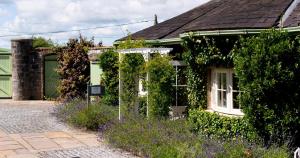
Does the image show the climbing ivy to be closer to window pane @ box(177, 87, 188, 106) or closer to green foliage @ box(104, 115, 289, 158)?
window pane @ box(177, 87, 188, 106)

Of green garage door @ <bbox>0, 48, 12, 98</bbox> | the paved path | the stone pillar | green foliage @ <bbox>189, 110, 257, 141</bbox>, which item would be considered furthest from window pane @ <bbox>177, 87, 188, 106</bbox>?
green garage door @ <bbox>0, 48, 12, 98</bbox>

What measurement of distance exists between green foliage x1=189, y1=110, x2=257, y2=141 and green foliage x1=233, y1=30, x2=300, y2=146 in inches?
20.8

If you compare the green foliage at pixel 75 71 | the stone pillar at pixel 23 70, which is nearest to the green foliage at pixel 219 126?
the green foliage at pixel 75 71

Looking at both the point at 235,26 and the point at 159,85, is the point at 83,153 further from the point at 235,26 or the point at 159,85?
the point at 235,26

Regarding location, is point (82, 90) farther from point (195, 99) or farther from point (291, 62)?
point (291, 62)

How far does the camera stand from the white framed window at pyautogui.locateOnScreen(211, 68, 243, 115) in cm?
1134

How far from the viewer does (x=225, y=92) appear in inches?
457

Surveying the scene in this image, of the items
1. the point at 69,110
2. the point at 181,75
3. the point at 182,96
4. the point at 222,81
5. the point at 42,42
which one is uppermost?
the point at 42,42

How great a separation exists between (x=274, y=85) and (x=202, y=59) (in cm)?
287

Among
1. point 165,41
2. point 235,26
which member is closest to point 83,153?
point 235,26

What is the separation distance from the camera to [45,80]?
22281 millimetres

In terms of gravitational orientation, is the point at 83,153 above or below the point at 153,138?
below

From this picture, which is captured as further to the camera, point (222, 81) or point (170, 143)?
point (222, 81)

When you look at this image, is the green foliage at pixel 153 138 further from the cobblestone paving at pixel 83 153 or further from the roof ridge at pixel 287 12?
the roof ridge at pixel 287 12
